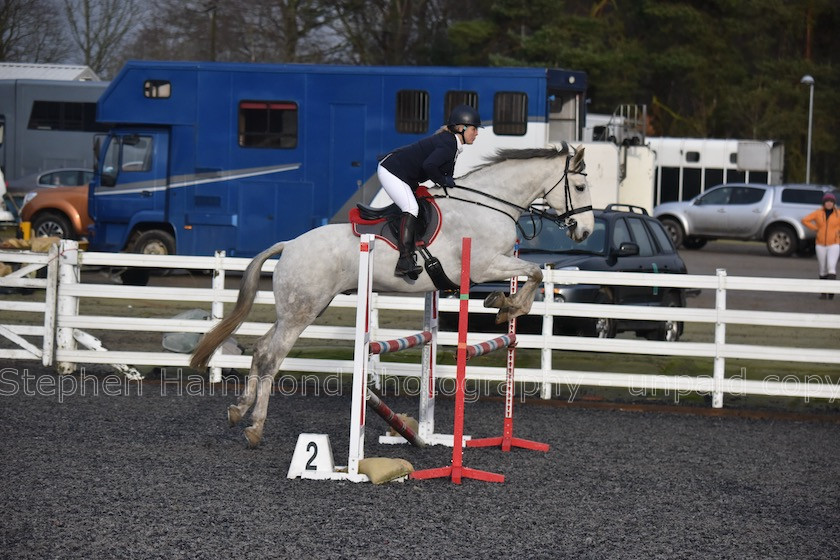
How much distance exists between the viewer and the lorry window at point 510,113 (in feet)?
67.8

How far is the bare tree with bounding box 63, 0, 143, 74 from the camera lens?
150 feet

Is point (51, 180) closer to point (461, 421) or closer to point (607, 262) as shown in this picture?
point (607, 262)

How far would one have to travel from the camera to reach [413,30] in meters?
48.6

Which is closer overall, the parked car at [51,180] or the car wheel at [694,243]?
the parked car at [51,180]

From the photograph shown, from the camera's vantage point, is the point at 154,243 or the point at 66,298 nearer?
the point at 66,298

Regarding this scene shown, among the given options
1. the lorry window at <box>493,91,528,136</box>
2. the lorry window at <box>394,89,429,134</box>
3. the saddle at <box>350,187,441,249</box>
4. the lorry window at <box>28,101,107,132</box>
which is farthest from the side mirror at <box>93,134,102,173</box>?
the saddle at <box>350,187,441,249</box>

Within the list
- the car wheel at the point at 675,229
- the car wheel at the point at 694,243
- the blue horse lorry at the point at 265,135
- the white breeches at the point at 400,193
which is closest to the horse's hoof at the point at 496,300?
the white breeches at the point at 400,193

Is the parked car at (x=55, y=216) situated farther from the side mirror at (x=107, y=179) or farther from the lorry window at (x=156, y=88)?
the lorry window at (x=156, y=88)

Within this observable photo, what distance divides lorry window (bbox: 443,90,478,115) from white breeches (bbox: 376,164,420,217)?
1256 cm

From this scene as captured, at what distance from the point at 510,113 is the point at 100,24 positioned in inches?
1188

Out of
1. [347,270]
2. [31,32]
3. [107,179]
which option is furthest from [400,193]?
[31,32]

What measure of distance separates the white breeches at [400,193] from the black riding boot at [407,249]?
5cm

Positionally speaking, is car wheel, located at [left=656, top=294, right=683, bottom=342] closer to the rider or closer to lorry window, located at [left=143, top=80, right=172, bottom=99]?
the rider

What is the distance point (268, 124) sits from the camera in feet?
71.2
